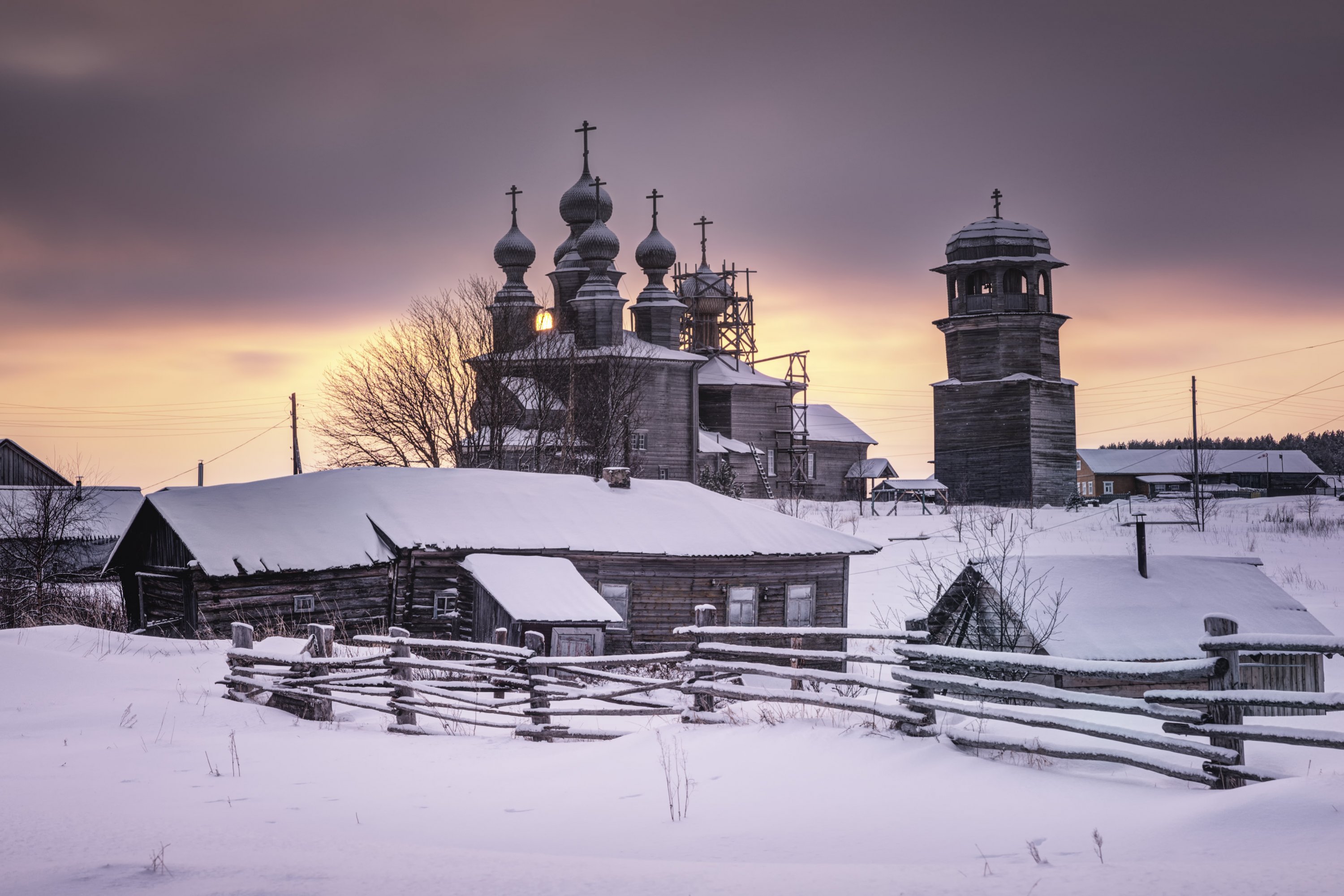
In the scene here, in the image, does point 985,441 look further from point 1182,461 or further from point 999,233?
point 1182,461

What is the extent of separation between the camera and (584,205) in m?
56.2

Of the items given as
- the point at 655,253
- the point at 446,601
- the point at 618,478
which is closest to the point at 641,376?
the point at 655,253

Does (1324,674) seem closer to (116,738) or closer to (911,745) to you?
(911,745)

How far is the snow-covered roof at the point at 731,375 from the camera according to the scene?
61250mm

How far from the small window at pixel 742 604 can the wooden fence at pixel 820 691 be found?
29.8ft

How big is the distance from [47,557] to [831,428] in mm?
47149

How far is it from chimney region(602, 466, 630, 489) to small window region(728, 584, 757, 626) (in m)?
3.89

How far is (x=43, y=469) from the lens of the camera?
192 feet

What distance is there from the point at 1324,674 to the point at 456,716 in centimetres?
1868

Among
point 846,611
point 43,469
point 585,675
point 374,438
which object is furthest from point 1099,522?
point 43,469

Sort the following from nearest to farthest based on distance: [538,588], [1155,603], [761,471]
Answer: [1155,603] < [538,588] < [761,471]

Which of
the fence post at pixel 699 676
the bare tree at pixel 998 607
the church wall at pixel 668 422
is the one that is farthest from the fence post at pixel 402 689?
the church wall at pixel 668 422

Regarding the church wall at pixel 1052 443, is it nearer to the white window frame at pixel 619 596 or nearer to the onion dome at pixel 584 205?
the onion dome at pixel 584 205

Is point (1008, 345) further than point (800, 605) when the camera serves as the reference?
Yes
